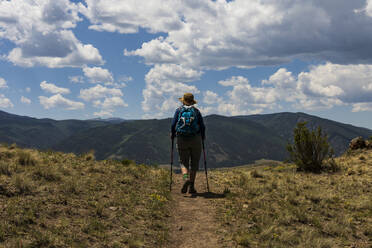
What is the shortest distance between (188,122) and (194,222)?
338 cm

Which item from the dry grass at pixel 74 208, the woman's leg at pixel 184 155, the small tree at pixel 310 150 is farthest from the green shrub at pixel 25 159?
the small tree at pixel 310 150

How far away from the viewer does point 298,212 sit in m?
8.09

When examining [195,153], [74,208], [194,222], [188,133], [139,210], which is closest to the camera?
[74,208]

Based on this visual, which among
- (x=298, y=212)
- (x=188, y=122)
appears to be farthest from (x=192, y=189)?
(x=298, y=212)

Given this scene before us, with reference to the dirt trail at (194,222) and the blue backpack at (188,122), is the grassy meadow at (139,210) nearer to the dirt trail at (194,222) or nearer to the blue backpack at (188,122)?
the dirt trail at (194,222)

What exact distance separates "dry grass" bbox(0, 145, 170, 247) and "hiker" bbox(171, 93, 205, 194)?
130 cm

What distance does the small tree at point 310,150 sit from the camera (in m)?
15.9

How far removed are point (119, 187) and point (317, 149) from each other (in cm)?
1121

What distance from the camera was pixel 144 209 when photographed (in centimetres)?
819

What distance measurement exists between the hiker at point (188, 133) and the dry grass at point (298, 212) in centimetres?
163

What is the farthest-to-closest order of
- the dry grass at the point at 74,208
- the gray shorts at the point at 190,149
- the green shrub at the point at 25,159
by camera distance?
the green shrub at the point at 25,159 < the gray shorts at the point at 190,149 < the dry grass at the point at 74,208

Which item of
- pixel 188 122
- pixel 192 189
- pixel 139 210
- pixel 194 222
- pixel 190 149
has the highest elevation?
pixel 188 122

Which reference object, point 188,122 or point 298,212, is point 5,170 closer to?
point 188,122

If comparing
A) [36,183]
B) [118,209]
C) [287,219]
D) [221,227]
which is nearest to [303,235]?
[287,219]
